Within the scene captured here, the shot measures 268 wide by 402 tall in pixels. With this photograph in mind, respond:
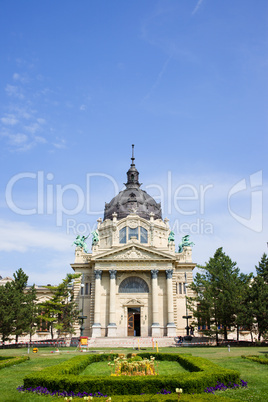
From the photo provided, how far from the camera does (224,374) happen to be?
599 inches

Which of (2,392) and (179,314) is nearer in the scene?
(2,392)

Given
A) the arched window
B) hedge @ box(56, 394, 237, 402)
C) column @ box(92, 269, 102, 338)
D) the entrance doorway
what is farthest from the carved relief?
hedge @ box(56, 394, 237, 402)

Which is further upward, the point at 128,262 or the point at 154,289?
the point at 128,262

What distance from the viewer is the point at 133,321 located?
5312cm

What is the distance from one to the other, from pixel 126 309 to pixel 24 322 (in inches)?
622

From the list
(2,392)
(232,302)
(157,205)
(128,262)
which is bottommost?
(2,392)

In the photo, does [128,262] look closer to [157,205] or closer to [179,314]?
[179,314]

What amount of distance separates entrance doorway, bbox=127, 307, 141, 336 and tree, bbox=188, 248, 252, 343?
11292mm

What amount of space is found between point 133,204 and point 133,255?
48.1 feet

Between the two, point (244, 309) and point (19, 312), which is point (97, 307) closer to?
point (19, 312)

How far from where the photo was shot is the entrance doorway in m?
52.8

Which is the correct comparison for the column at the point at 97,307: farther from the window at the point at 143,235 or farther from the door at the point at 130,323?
the window at the point at 143,235

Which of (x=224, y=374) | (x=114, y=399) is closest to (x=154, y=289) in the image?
(x=224, y=374)

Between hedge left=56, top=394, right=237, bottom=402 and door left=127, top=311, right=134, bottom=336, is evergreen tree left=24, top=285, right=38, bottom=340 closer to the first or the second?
door left=127, top=311, right=134, bottom=336
